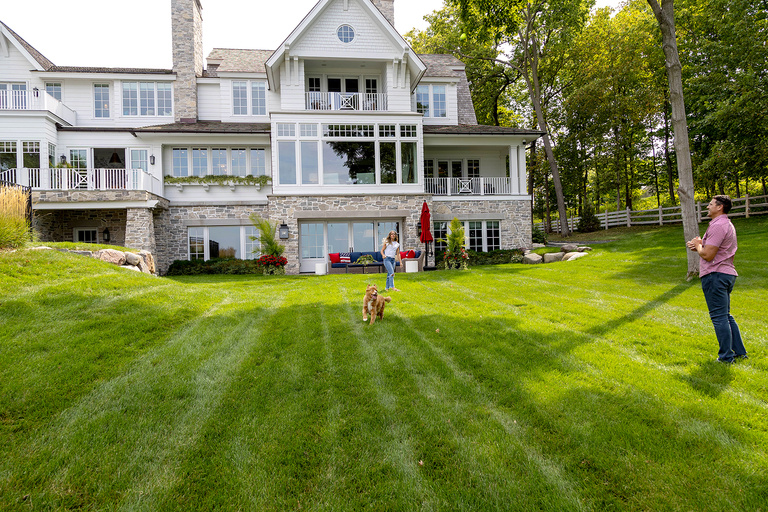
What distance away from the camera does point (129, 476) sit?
2555mm

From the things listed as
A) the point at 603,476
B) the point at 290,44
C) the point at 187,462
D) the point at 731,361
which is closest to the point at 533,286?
the point at 731,361

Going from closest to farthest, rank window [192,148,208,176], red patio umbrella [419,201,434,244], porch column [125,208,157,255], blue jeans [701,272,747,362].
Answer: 1. blue jeans [701,272,747,362]
2. porch column [125,208,157,255]
3. red patio umbrella [419,201,434,244]
4. window [192,148,208,176]

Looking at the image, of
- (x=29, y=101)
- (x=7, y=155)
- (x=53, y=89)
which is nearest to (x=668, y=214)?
(x=29, y=101)

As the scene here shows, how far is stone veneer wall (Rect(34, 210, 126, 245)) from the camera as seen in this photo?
16.8 m

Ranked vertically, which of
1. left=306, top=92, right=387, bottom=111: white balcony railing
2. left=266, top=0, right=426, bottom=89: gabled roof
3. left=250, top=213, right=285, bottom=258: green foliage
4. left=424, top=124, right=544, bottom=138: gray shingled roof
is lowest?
left=250, top=213, right=285, bottom=258: green foliage

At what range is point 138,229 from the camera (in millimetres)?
15469

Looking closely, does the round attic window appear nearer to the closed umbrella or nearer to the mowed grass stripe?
the closed umbrella

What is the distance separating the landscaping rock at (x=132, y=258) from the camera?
11125 mm

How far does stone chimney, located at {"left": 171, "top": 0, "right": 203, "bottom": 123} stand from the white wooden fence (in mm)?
26308

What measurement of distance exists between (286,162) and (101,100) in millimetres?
10138

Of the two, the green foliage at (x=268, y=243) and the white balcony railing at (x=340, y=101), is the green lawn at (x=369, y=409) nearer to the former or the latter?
the green foliage at (x=268, y=243)

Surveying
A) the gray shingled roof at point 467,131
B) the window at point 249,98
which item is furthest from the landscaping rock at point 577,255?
the window at point 249,98

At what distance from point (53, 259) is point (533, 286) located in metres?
10.9

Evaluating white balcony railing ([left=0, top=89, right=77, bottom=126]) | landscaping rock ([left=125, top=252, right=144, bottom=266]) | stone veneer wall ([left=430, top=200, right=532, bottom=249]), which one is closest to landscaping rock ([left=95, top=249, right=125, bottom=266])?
landscaping rock ([left=125, top=252, right=144, bottom=266])
